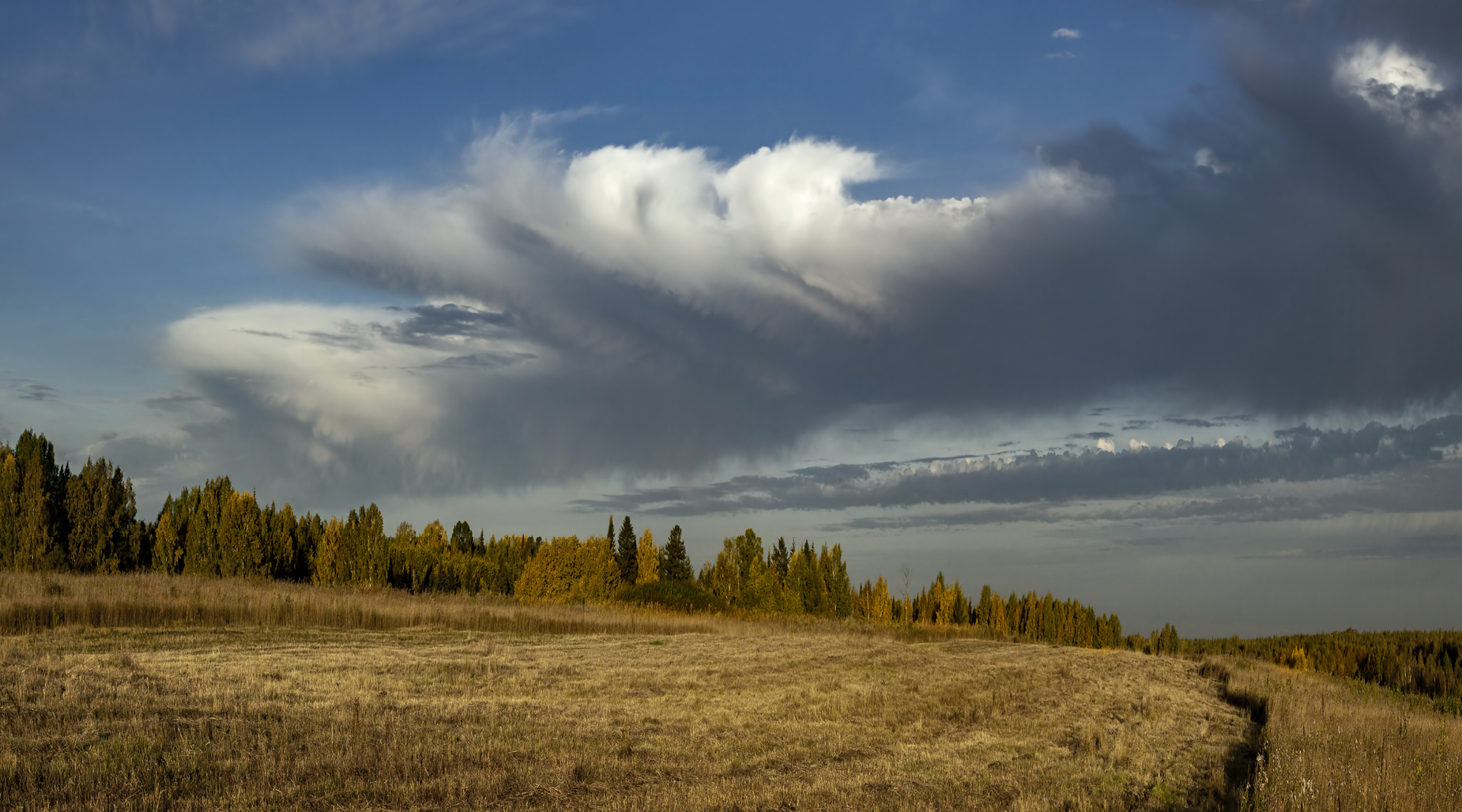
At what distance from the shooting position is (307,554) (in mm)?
65188

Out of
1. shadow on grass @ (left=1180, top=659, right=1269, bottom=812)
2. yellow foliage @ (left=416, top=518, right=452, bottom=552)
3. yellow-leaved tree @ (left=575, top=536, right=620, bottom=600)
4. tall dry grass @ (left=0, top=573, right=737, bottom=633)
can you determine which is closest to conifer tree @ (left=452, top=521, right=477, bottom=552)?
yellow foliage @ (left=416, top=518, right=452, bottom=552)

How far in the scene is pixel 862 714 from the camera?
16.8 metres

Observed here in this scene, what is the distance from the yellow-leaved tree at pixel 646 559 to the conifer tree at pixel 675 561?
9954 millimetres

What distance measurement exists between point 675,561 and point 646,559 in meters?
15.0

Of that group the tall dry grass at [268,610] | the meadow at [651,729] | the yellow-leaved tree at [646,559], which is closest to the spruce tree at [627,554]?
the yellow-leaved tree at [646,559]

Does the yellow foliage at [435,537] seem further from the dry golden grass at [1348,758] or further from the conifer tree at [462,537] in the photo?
the dry golden grass at [1348,758]

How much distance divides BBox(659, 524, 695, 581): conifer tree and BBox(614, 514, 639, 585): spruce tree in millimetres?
7723

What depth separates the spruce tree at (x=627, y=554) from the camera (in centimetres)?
9156

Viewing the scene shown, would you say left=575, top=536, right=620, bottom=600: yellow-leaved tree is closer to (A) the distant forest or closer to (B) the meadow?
(A) the distant forest

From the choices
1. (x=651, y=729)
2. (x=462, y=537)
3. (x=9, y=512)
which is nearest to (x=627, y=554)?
(x=462, y=537)

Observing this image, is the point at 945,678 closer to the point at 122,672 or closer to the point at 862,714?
the point at 862,714

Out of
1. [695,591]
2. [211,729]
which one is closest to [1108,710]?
[211,729]

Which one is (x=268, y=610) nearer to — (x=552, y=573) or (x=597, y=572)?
(x=552, y=573)

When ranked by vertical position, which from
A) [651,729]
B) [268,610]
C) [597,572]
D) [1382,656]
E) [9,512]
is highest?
[9,512]
